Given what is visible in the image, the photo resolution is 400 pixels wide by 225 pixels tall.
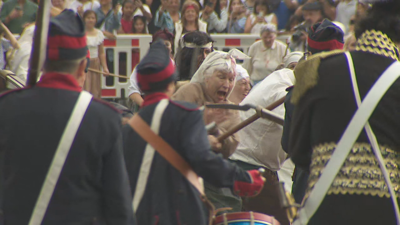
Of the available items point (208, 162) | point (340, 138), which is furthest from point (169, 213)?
point (340, 138)

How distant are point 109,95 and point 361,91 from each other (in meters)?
8.70

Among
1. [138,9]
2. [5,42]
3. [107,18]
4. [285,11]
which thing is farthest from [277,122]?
[285,11]

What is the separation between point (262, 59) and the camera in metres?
11.8

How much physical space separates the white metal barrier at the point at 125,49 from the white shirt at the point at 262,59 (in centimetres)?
70

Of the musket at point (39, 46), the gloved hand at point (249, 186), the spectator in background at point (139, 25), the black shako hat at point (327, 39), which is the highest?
the musket at point (39, 46)

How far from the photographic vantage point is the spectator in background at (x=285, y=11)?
49.6 feet

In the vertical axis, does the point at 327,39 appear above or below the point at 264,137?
above

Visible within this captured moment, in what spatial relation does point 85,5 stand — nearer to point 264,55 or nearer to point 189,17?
point 264,55

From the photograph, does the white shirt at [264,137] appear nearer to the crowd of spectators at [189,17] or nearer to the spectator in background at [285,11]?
the crowd of spectators at [189,17]

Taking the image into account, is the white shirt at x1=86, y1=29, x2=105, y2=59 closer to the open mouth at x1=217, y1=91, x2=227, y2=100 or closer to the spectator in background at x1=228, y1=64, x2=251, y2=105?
the spectator in background at x1=228, y1=64, x2=251, y2=105

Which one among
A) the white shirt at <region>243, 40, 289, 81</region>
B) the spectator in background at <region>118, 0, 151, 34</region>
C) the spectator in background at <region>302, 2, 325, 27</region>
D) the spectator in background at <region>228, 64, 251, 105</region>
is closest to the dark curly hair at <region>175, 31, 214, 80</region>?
the spectator in background at <region>228, 64, 251, 105</region>

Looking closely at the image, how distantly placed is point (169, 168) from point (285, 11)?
37.9 ft

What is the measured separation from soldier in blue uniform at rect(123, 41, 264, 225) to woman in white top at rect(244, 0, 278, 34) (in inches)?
399

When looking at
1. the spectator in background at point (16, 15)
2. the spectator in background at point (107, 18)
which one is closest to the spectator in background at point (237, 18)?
the spectator in background at point (107, 18)
